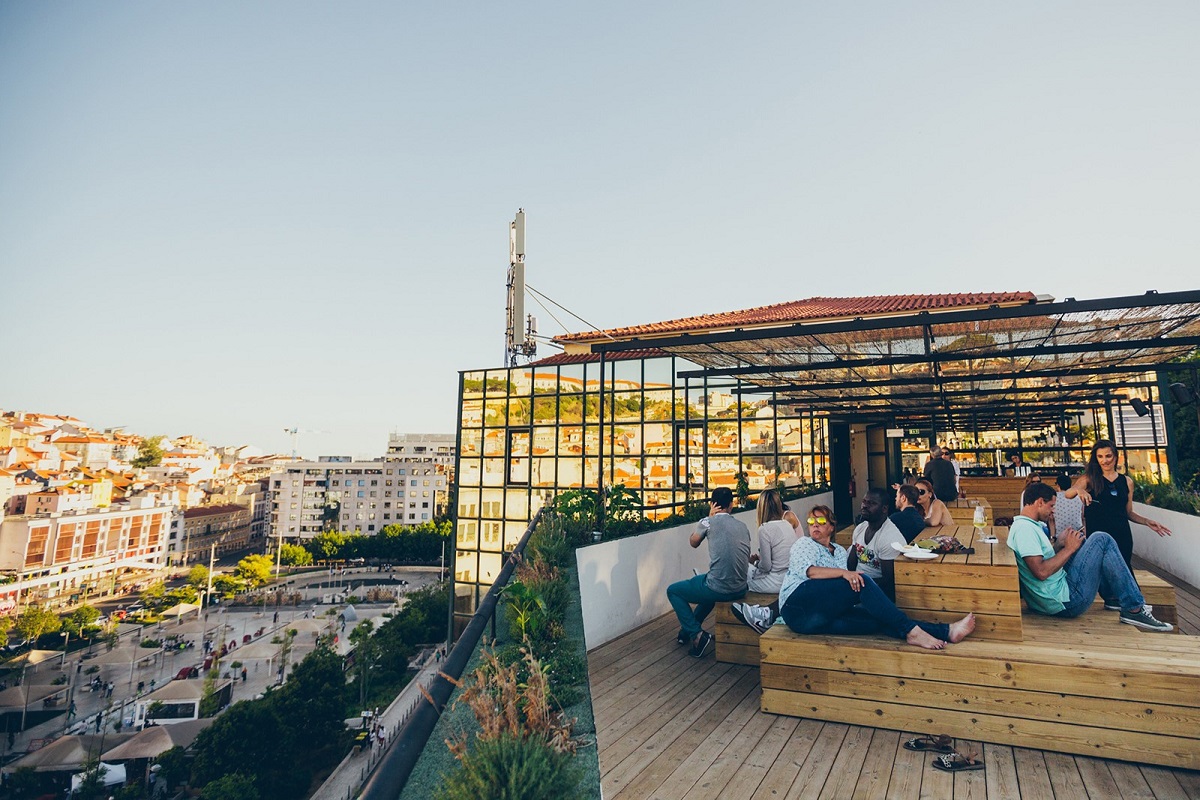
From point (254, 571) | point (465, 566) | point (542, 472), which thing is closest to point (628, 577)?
point (542, 472)

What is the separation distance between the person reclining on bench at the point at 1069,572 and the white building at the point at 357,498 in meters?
102

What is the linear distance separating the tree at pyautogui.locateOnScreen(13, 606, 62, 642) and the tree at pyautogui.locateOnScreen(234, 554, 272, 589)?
22.5 meters

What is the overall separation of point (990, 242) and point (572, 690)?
137 feet

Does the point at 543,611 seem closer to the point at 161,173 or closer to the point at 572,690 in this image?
the point at 572,690

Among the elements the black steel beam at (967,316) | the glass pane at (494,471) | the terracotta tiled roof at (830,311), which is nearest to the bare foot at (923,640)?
the black steel beam at (967,316)

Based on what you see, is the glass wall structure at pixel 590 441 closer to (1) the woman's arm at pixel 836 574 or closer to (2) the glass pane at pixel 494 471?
(2) the glass pane at pixel 494 471

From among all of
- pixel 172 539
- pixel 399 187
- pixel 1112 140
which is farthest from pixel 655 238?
pixel 172 539

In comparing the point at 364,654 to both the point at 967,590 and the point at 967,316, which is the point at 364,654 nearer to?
the point at 967,316

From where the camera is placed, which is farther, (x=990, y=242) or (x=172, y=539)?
(x=172, y=539)

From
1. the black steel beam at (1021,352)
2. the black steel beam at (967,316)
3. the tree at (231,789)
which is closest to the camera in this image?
the black steel beam at (967,316)

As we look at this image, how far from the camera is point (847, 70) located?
1661 centimetres

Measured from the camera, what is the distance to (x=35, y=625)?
168 feet

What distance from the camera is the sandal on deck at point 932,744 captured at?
114 inches

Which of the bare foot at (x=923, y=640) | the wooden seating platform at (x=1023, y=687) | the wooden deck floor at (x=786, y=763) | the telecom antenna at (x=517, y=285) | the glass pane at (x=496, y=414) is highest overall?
the telecom antenna at (x=517, y=285)
